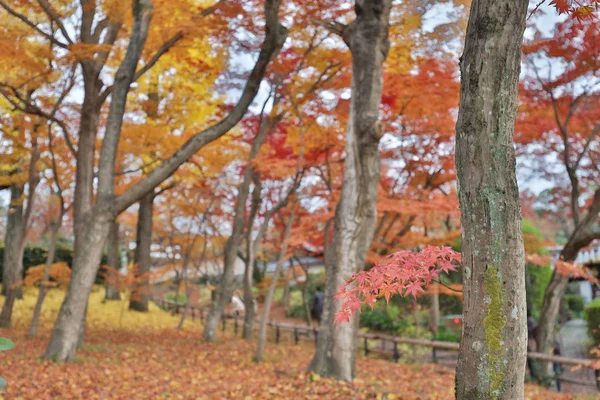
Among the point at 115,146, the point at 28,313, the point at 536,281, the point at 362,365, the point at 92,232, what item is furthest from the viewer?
the point at 536,281

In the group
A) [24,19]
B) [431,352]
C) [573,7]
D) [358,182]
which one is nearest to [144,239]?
[431,352]

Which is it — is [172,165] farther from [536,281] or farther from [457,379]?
[536,281]

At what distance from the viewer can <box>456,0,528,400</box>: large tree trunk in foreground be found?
2.46 meters

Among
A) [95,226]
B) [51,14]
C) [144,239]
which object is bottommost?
[95,226]

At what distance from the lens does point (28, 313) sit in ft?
47.2

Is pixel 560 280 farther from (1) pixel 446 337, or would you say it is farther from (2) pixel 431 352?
(1) pixel 446 337

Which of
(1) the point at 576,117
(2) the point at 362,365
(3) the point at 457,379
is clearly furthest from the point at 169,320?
(3) the point at 457,379

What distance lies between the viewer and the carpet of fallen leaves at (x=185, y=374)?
572 centimetres

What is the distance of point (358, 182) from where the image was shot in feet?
22.5

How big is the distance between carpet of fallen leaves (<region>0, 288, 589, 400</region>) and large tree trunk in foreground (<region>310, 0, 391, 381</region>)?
381 millimetres

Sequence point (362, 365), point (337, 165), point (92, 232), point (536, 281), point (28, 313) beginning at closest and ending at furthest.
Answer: point (92, 232), point (362, 365), point (337, 165), point (28, 313), point (536, 281)

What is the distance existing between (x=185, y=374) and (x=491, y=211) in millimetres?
5931

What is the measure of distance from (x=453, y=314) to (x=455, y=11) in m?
14.5

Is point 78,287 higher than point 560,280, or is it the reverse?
point 560,280
